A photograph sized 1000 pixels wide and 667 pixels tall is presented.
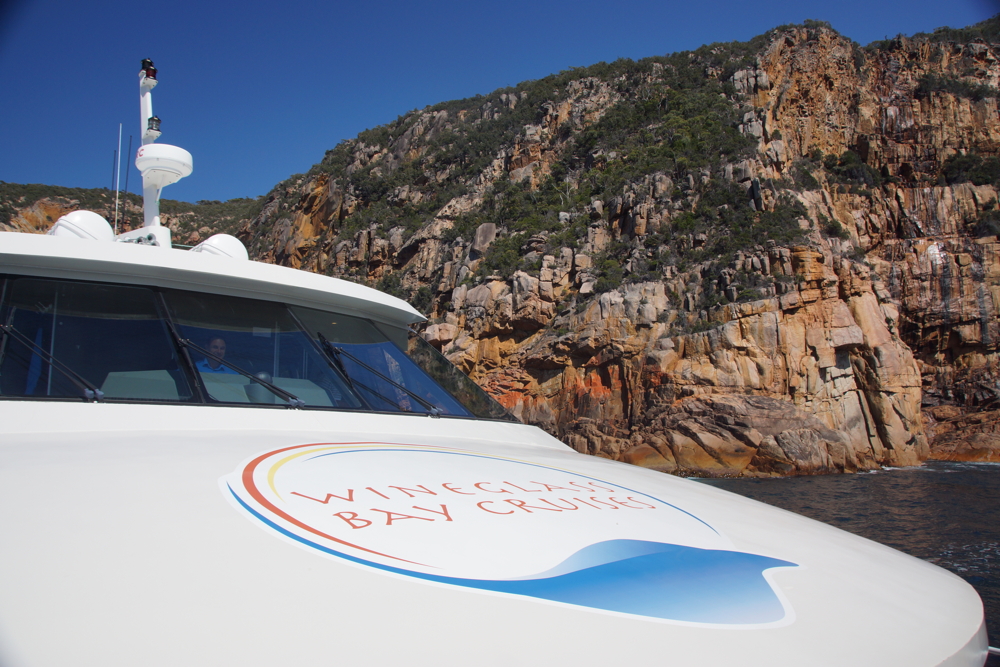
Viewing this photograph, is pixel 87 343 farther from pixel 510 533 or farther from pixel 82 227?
pixel 510 533

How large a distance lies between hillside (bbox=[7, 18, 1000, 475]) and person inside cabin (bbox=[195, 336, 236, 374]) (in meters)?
17.2

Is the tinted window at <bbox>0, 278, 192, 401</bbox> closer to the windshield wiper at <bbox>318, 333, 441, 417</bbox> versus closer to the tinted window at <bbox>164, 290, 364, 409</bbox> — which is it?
the tinted window at <bbox>164, 290, 364, 409</bbox>

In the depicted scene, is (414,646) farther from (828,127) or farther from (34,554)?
(828,127)

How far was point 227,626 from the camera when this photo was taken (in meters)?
0.96

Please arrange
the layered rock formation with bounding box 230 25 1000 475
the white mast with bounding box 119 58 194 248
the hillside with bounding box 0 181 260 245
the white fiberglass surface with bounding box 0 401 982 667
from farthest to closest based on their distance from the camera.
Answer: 1. the layered rock formation with bounding box 230 25 1000 475
2. the hillside with bounding box 0 181 260 245
3. the white mast with bounding box 119 58 194 248
4. the white fiberglass surface with bounding box 0 401 982 667

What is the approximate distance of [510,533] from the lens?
137 cm

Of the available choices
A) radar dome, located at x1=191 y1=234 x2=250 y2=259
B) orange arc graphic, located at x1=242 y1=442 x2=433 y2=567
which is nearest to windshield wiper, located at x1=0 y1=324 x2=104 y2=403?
orange arc graphic, located at x1=242 y1=442 x2=433 y2=567

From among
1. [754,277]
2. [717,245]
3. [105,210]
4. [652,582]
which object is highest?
[105,210]

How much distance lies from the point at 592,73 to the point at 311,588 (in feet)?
136

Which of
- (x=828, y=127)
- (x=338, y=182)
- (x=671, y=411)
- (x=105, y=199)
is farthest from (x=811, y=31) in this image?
(x=105, y=199)

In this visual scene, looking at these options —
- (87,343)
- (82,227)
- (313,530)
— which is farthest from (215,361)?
(82,227)

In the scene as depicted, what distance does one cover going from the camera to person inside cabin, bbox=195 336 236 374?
2279mm

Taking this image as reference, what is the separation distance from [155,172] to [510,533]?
3520 millimetres

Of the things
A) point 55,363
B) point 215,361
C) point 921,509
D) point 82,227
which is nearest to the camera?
point 55,363
